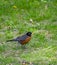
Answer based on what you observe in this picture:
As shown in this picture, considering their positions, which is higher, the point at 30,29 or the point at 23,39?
the point at 23,39

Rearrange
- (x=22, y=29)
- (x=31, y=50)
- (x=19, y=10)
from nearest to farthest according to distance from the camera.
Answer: (x=31, y=50), (x=22, y=29), (x=19, y=10)

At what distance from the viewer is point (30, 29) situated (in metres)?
12.1

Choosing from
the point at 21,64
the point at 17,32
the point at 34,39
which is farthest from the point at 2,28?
the point at 21,64

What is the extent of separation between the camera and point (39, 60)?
31.2 feet

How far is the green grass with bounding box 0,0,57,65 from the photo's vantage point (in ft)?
32.0

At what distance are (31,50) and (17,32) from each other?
5.49ft

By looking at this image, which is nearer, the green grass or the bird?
the green grass

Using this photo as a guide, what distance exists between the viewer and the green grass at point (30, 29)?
32.0ft

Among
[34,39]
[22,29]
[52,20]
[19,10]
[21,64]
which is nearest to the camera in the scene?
[21,64]

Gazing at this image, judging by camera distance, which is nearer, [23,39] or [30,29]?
[23,39]

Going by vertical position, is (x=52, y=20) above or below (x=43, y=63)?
A: below

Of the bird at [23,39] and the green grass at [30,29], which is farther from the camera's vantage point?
the bird at [23,39]

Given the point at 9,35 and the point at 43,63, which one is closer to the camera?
the point at 43,63

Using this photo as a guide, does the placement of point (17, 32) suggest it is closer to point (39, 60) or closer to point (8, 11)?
point (8, 11)
